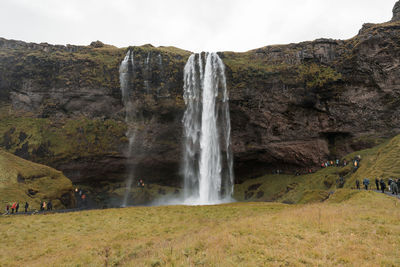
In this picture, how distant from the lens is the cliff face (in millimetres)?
44656

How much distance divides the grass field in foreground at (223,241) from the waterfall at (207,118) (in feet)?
86.3

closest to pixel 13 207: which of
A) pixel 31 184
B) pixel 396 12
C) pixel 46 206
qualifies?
pixel 46 206

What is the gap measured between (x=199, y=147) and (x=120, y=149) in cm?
1736

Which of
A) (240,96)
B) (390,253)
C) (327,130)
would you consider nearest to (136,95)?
(240,96)

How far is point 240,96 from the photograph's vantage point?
46.3 metres

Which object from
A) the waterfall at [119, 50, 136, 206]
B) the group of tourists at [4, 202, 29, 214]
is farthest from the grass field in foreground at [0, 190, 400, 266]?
the waterfall at [119, 50, 136, 206]

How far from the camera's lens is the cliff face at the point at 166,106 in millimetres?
44656

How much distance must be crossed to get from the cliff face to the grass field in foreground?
Result: 29273mm

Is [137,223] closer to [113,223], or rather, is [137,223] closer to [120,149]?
[113,223]

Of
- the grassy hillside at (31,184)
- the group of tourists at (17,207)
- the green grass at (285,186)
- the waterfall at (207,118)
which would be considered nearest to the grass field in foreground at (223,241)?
the group of tourists at (17,207)

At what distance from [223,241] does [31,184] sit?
34403 millimetres

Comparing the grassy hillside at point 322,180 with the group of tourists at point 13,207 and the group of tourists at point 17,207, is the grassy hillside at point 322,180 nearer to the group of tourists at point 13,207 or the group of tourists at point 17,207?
the group of tourists at point 17,207

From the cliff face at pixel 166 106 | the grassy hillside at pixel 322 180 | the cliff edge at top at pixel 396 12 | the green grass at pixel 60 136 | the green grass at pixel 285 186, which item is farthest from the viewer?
the cliff edge at top at pixel 396 12

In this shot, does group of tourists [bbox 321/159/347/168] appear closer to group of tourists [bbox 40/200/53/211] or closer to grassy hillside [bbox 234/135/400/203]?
grassy hillside [bbox 234/135/400/203]
